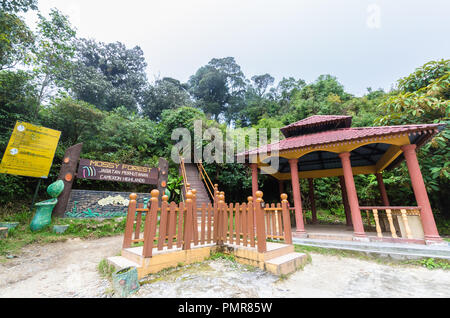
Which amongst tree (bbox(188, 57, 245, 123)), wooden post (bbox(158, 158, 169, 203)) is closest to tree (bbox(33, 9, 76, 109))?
wooden post (bbox(158, 158, 169, 203))

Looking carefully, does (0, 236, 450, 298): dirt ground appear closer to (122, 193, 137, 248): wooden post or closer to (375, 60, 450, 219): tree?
(122, 193, 137, 248): wooden post

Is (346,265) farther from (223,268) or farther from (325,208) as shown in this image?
(325,208)

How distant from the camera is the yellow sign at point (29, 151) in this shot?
6299 millimetres

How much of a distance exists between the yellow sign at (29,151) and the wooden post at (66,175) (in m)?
0.66

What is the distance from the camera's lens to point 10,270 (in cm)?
369

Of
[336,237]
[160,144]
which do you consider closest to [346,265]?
[336,237]

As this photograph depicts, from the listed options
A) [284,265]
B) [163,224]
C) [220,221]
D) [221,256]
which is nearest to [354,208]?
[284,265]

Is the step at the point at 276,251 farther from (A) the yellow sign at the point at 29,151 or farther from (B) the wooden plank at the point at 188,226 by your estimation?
(A) the yellow sign at the point at 29,151

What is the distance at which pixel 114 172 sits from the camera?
7984mm

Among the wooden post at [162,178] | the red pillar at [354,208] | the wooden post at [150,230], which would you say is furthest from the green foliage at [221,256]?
the wooden post at [162,178]

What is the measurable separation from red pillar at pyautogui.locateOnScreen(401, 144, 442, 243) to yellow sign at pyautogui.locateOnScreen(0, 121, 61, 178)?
1233 centimetres

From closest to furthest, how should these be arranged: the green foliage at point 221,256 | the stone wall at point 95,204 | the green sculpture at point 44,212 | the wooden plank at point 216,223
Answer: the green foliage at point 221,256
the wooden plank at point 216,223
the green sculpture at point 44,212
the stone wall at point 95,204

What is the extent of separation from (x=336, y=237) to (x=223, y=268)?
4.31 meters

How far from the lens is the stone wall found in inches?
273
